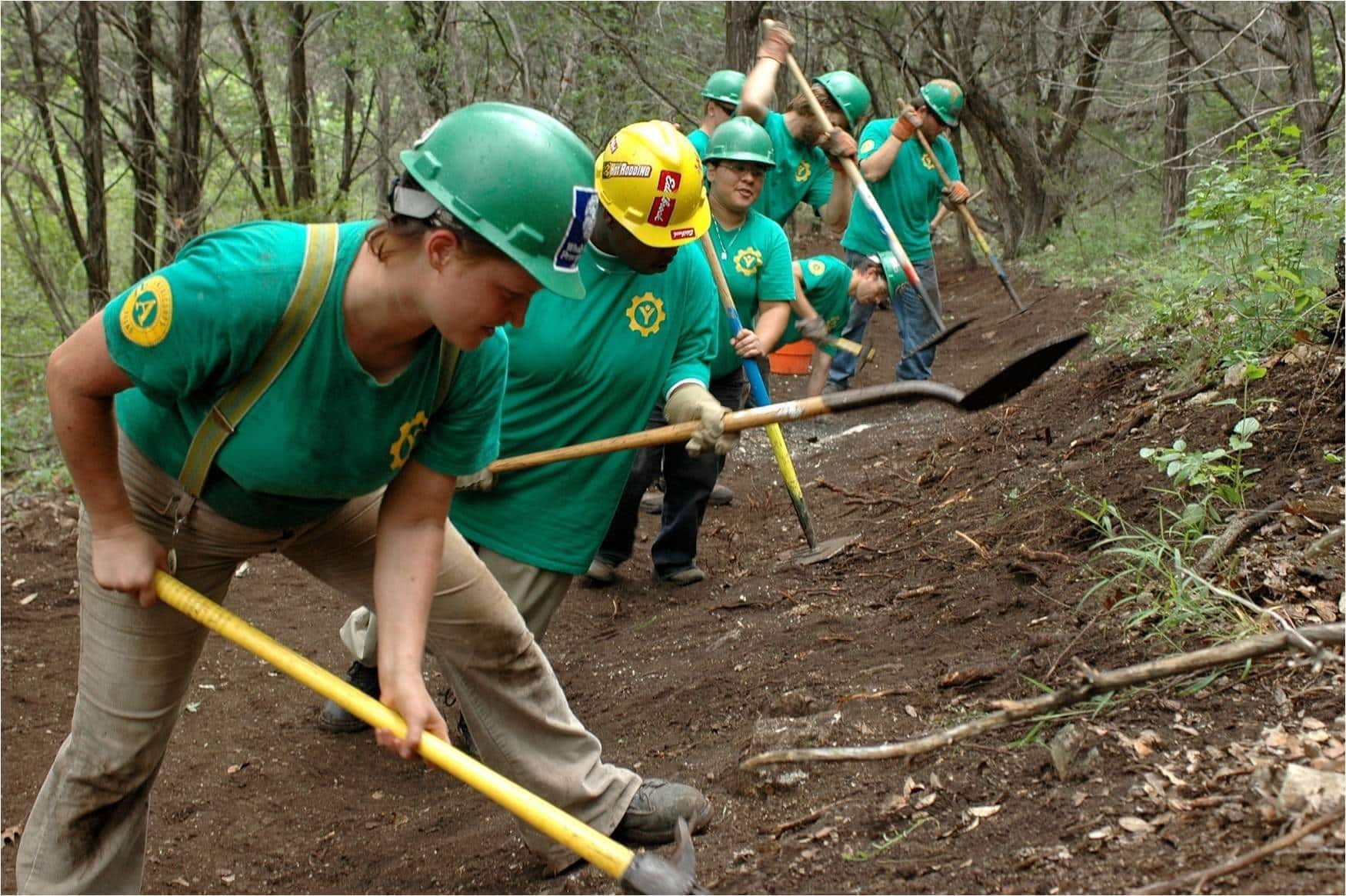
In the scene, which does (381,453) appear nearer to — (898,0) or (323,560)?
(323,560)

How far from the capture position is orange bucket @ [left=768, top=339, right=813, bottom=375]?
344 inches

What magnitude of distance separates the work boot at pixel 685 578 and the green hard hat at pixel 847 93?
3.69 metres

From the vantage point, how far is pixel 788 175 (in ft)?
24.9

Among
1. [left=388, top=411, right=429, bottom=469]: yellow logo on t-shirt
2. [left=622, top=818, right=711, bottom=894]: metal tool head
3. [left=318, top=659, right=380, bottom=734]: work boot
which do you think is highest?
[left=388, top=411, right=429, bottom=469]: yellow logo on t-shirt

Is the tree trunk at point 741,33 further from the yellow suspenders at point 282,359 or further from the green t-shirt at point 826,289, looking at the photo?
A: the yellow suspenders at point 282,359

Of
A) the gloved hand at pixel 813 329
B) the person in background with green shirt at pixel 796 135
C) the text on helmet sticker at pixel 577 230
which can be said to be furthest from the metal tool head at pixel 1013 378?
the person in background with green shirt at pixel 796 135

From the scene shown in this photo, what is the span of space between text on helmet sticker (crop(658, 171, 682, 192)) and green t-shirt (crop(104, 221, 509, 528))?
142 cm

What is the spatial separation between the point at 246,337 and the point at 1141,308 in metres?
6.08

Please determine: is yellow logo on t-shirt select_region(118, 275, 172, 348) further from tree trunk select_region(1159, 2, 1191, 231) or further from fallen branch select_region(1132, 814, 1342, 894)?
tree trunk select_region(1159, 2, 1191, 231)

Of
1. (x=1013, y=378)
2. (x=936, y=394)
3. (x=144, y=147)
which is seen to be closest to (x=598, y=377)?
(x=936, y=394)

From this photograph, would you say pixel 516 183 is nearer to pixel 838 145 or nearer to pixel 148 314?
pixel 148 314

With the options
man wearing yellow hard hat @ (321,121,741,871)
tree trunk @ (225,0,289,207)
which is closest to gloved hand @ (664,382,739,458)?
man wearing yellow hard hat @ (321,121,741,871)

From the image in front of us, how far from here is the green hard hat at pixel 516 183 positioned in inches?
92.4

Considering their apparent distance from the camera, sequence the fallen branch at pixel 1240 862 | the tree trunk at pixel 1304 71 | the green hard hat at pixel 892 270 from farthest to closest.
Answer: the tree trunk at pixel 1304 71, the green hard hat at pixel 892 270, the fallen branch at pixel 1240 862
